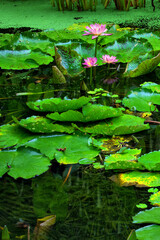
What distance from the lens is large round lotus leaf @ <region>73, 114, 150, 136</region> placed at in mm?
1369

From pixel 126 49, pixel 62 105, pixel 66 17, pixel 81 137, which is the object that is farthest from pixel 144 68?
pixel 66 17

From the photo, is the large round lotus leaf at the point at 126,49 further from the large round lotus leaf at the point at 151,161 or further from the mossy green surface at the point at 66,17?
the large round lotus leaf at the point at 151,161

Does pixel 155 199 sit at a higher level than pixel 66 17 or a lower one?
lower

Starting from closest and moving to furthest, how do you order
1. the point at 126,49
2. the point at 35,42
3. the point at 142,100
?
the point at 142,100
the point at 126,49
the point at 35,42

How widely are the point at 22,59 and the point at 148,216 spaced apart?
1.62m

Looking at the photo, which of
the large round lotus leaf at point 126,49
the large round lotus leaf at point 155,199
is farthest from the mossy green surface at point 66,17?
the large round lotus leaf at point 155,199

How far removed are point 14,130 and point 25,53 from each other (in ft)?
3.49

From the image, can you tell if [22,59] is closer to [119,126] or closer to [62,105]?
[62,105]

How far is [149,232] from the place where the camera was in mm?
875

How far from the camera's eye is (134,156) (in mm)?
1240

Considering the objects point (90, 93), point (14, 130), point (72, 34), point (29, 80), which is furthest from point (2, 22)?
point (14, 130)

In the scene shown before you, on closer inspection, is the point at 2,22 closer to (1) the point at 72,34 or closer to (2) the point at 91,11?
(2) the point at 91,11

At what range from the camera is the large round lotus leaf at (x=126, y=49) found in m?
2.31

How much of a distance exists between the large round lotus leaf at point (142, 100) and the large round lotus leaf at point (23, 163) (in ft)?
2.01
